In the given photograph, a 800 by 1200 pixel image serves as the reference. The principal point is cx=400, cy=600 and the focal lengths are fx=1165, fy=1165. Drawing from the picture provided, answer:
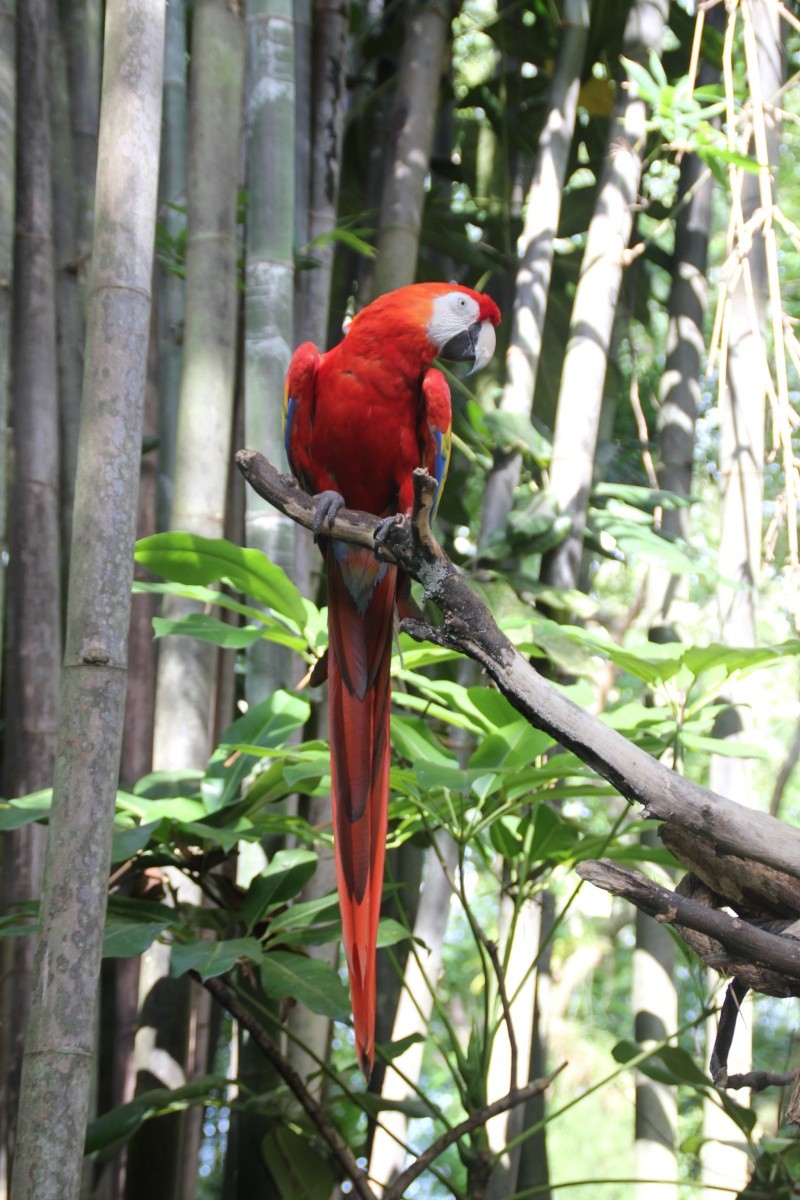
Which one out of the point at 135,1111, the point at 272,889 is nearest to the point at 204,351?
the point at 272,889

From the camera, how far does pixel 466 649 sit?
3.02 ft

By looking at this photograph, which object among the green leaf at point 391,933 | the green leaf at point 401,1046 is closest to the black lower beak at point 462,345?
the green leaf at point 391,933

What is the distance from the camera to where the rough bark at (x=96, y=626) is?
3.13 feet

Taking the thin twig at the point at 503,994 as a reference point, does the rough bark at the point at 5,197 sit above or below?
above

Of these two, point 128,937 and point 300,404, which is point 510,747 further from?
point 300,404

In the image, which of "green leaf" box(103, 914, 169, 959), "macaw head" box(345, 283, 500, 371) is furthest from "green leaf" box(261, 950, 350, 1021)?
"macaw head" box(345, 283, 500, 371)

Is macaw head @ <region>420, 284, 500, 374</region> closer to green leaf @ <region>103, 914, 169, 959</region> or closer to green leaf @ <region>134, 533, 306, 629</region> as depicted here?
green leaf @ <region>134, 533, 306, 629</region>

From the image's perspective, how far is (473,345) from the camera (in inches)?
61.9

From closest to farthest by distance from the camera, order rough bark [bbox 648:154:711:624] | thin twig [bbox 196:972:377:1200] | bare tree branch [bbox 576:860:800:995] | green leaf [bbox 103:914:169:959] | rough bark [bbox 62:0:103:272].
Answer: bare tree branch [bbox 576:860:800:995]
green leaf [bbox 103:914:169:959]
thin twig [bbox 196:972:377:1200]
rough bark [bbox 62:0:103:272]
rough bark [bbox 648:154:711:624]

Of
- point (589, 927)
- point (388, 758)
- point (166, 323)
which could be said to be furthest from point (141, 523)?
point (589, 927)

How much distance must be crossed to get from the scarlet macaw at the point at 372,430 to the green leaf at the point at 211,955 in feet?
0.92

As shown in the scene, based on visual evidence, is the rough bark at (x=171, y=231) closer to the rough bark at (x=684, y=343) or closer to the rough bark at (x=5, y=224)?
the rough bark at (x=5, y=224)

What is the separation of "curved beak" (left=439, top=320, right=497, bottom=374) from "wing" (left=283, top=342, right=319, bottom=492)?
18 centimetres

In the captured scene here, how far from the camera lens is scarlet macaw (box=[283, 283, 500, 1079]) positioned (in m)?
1.36
